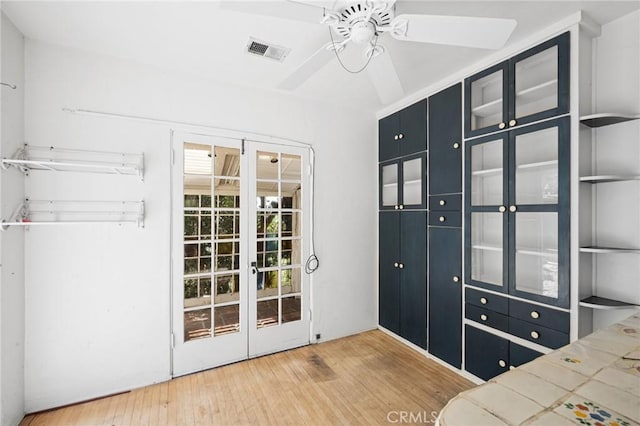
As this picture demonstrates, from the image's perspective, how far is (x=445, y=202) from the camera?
8.95 feet

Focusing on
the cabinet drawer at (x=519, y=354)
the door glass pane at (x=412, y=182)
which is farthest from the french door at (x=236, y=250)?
the cabinet drawer at (x=519, y=354)

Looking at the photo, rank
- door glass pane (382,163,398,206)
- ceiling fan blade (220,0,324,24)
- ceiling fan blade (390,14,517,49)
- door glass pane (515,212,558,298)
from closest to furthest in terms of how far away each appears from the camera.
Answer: ceiling fan blade (220,0,324,24) → ceiling fan blade (390,14,517,49) → door glass pane (515,212,558,298) → door glass pane (382,163,398,206)

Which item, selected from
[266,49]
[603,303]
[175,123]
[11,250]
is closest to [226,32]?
[266,49]

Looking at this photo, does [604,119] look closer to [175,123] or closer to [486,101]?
[486,101]

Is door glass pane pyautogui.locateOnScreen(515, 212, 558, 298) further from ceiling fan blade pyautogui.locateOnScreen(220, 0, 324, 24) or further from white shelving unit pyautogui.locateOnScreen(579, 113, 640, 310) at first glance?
ceiling fan blade pyautogui.locateOnScreen(220, 0, 324, 24)

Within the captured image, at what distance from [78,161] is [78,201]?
1.03 feet

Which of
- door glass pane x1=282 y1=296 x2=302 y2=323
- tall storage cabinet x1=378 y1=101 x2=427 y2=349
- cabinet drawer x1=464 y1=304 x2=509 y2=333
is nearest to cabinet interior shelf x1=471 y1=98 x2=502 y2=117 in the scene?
tall storage cabinet x1=378 y1=101 x2=427 y2=349

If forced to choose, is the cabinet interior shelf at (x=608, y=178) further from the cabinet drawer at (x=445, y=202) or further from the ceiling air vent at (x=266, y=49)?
the ceiling air vent at (x=266, y=49)

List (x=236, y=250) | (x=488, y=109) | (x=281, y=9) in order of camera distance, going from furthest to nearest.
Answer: (x=236, y=250)
(x=488, y=109)
(x=281, y=9)

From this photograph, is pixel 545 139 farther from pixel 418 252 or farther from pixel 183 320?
pixel 183 320

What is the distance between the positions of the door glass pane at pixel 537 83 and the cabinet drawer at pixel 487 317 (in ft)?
5.16

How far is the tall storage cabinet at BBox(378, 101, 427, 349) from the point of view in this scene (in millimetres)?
3000

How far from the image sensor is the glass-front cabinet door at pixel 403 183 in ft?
9.87

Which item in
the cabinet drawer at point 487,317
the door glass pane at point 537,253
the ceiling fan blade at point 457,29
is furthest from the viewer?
the cabinet drawer at point 487,317
